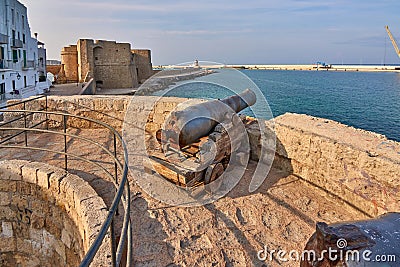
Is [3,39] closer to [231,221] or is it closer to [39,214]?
[39,214]

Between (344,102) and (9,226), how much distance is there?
3147cm

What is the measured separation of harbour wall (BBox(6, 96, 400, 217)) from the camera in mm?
2996

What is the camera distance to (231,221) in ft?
10.0

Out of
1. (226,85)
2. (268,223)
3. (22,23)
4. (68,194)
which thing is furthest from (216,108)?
(22,23)

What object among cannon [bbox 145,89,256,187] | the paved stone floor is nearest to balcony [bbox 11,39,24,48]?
the paved stone floor

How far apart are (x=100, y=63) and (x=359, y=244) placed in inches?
1192

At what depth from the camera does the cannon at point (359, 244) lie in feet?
4.29

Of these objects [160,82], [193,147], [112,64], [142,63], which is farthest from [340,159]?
[142,63]

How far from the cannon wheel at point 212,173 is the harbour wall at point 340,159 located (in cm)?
94

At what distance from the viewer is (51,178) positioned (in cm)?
345

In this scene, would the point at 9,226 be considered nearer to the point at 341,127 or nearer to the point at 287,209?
the point at 287,209

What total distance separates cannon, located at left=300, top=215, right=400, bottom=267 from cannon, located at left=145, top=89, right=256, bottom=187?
2.14 meters

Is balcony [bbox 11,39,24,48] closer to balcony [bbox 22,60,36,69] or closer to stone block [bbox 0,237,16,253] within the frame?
balcony [bbox 22,60,36,69]

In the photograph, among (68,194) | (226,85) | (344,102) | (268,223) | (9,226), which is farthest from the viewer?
(344,102)
